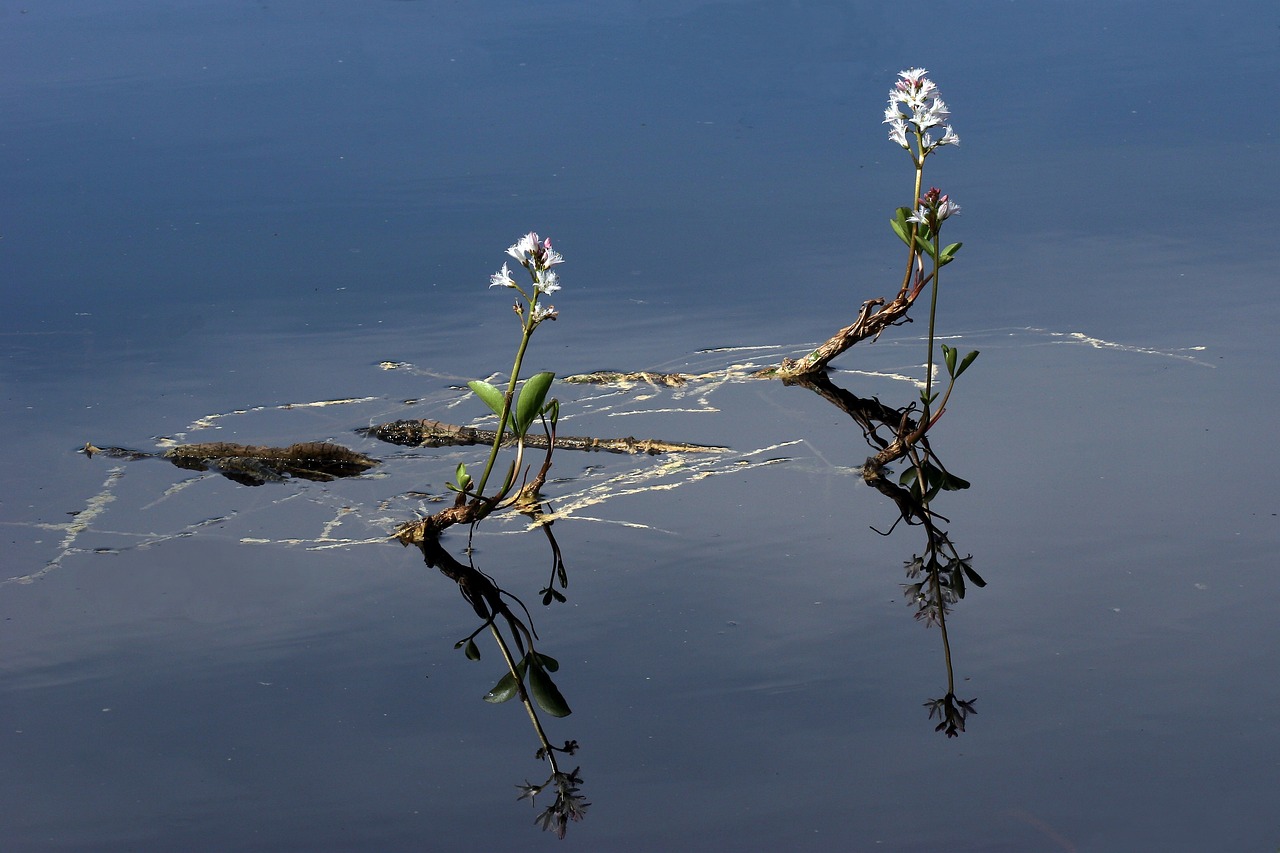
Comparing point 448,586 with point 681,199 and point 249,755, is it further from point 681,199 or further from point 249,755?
point 681,199

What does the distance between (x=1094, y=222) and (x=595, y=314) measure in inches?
124

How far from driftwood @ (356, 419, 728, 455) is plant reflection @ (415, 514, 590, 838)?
0.61m

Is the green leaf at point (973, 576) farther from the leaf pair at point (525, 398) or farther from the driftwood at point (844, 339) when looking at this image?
the driftwood at point (844, 339)

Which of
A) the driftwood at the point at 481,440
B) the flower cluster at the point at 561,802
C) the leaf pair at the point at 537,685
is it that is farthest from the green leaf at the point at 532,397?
the flower cluster at the point at 561,802

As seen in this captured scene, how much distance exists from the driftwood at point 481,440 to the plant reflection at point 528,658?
61 centimetres

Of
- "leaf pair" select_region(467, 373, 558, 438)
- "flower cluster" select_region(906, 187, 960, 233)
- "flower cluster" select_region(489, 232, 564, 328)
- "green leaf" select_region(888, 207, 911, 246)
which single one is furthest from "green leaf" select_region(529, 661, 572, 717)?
"green leaf" select_region(888, 207, 911, 246)

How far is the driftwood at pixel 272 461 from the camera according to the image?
5266 mm

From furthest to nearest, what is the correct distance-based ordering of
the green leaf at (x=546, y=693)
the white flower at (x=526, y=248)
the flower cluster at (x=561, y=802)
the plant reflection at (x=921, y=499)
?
the white flower at (x=526, y=248), the plant reflection at (x=921, y=499), the green leaf at (x=546, y=693), the flower cluster at (x=561, y=802)

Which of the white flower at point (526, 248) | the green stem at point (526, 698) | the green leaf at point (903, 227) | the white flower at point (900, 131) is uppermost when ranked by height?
the white flower at point (900, 131)

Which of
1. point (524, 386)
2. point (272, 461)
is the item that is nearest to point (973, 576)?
point (524, 386)

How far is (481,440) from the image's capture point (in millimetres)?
5473

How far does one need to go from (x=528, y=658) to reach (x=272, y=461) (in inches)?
70.5

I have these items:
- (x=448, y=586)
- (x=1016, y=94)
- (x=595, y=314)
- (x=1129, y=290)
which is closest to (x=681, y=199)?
(x=595, y=314)

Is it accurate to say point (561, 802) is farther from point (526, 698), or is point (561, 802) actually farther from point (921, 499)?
point (921, 499)
